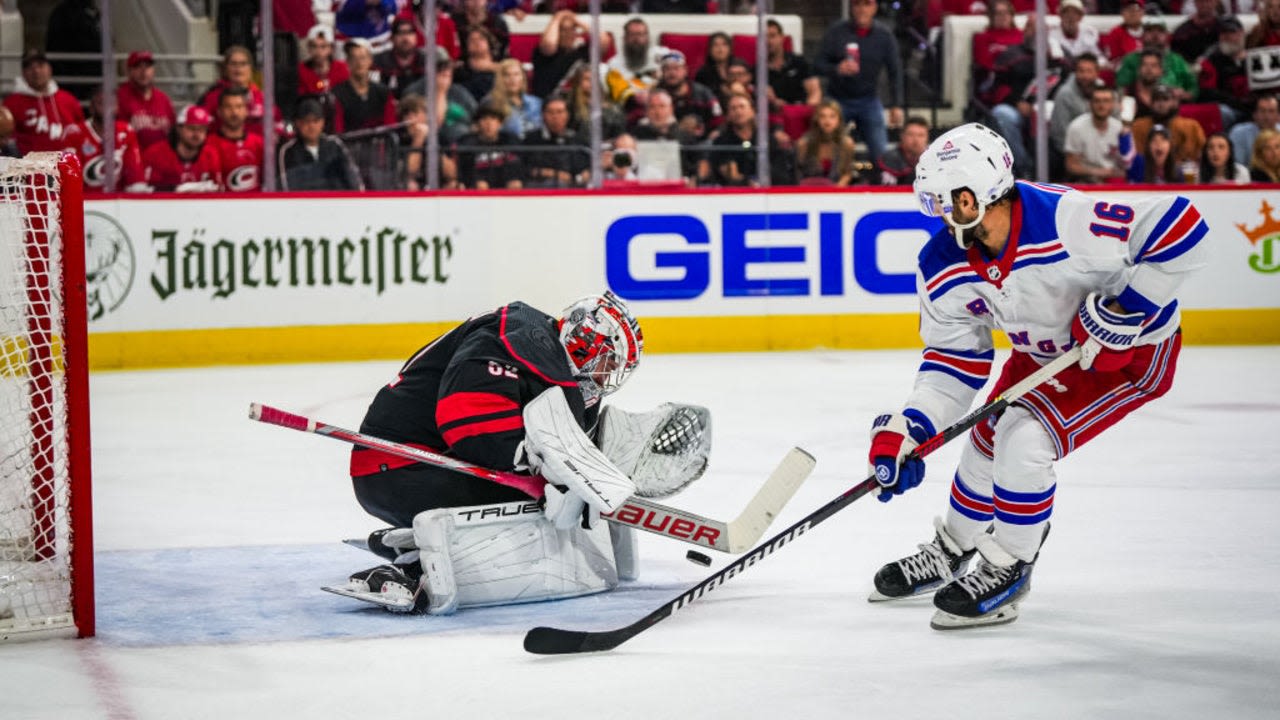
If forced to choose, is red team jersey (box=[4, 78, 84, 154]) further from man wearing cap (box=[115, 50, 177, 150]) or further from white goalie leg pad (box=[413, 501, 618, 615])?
white goalie leg pad (box=[413, 501, 618, 615])

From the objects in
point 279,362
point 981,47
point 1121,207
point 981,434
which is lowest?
point 279,362

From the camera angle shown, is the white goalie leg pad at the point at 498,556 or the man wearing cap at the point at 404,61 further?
the man wearing cap at the point at 404,61

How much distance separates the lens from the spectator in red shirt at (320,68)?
8250mm

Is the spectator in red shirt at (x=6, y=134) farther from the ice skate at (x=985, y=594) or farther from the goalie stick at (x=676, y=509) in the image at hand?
the ice skate at (x=985, y=594)

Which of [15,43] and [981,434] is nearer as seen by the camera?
[981,434]

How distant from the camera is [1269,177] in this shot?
9047mm

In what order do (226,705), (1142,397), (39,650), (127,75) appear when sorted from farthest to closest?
(127,75) < (1142,397) < (39,650) < (226,705)

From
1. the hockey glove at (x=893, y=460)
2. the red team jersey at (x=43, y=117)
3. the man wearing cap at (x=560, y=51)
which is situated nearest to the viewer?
the hockey glove at (x=893, y=460)

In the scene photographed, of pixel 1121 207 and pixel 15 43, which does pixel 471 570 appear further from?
pixel 15 43

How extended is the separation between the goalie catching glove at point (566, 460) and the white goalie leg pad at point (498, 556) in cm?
16

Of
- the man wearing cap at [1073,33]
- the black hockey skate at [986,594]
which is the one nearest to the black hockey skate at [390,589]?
the black hockey skate at [986,594]

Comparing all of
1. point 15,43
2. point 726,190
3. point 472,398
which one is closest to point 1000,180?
point 472,398

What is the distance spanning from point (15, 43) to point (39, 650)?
20.8ft

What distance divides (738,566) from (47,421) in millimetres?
1540
